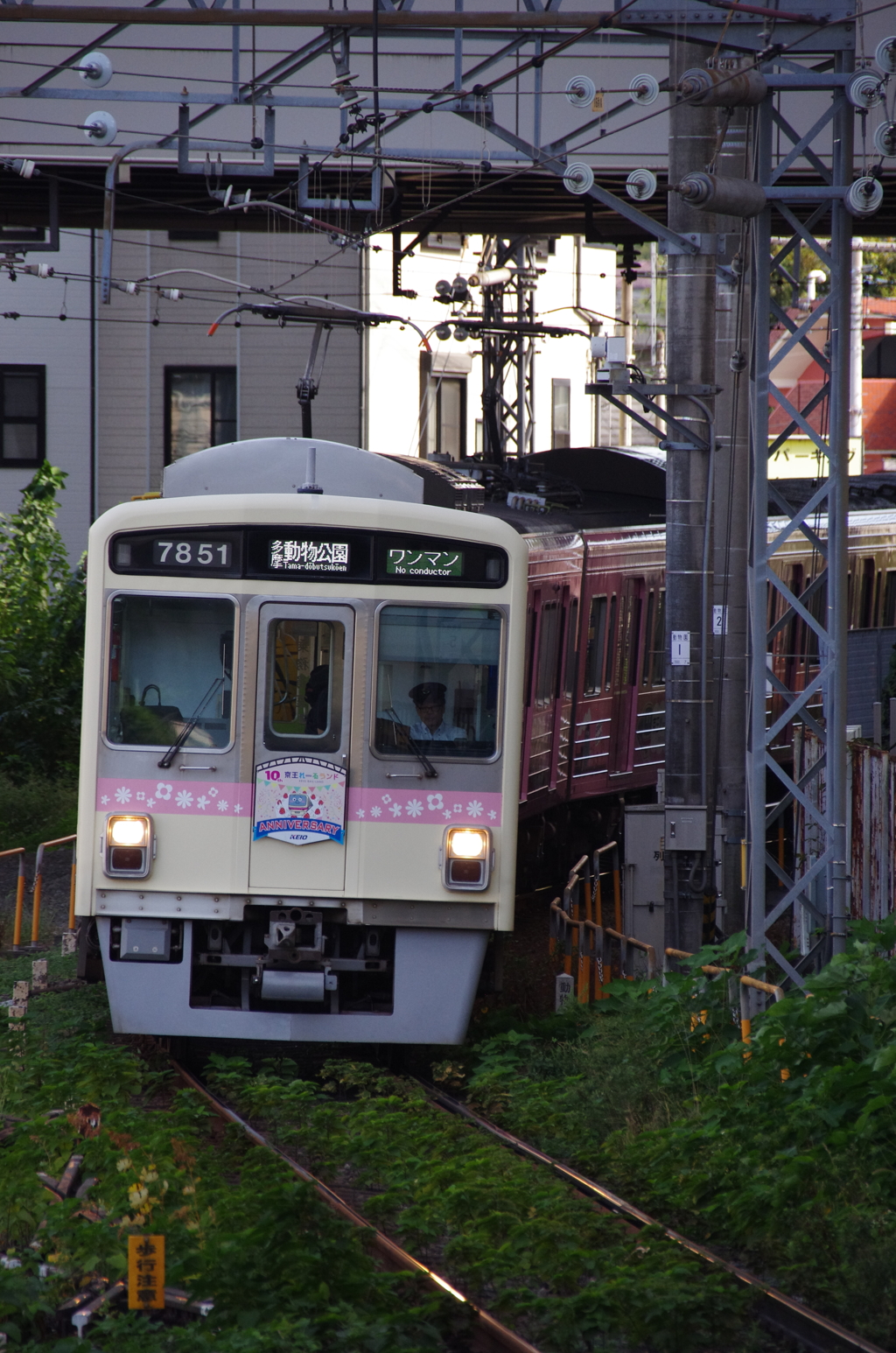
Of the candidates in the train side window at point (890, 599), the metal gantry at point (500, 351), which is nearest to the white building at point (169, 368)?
the metal gantry at point (500, 351)

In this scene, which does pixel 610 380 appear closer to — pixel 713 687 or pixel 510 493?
pixel 713 687

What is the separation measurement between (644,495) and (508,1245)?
12.2 meters

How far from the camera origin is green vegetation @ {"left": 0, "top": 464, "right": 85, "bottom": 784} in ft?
65.4

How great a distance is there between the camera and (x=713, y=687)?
37.6 ft

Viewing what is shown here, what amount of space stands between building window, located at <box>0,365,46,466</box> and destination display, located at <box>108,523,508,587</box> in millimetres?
20099

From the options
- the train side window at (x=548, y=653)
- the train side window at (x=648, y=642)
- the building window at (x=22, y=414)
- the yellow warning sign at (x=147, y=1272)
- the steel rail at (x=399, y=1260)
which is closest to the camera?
the yellow warning sign at (x=147, y=1272)

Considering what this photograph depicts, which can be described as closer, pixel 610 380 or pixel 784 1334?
pixel 784 1334

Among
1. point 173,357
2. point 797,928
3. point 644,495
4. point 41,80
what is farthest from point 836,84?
point 173,357

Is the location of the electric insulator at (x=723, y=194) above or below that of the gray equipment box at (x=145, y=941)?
above

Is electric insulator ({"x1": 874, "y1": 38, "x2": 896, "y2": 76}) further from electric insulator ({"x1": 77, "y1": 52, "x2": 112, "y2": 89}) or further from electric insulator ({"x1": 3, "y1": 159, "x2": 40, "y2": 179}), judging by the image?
electric insulator ({"x1": 3, "y1": 159, "x2": 40, "y2": 179})

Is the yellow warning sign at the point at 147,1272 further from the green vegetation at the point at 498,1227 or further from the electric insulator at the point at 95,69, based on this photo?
the electric insulator at the point at 95,69

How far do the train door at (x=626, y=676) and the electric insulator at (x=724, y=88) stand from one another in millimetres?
7513

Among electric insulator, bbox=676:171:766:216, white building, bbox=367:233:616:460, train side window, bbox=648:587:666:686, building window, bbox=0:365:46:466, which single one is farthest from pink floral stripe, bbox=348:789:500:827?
building window, bbox=0:365:46:466

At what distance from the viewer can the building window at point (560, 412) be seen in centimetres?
3634
